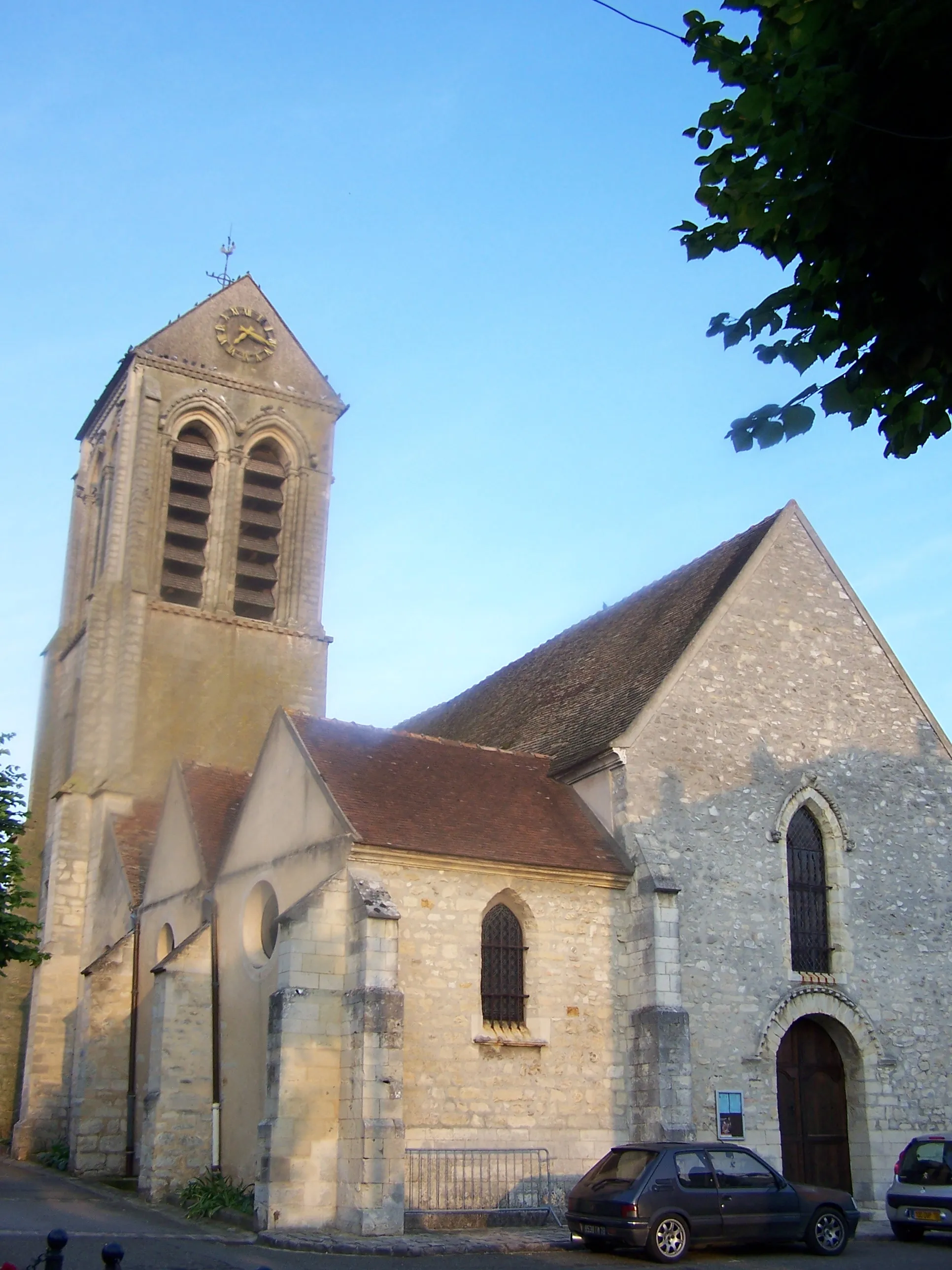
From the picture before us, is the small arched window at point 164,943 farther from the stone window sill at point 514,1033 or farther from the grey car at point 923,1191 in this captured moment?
the grey car at point 923,1191

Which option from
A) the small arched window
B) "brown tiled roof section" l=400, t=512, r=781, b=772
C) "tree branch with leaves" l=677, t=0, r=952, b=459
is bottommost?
the small arched window

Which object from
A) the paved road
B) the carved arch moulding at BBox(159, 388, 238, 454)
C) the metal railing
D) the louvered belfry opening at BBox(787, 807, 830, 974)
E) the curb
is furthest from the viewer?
the carved arch moulding at BBox(159, 388, 238, 454)

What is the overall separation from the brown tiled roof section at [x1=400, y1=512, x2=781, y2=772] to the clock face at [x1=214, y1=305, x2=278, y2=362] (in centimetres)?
1071

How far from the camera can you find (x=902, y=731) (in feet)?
68.5

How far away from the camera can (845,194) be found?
6.74 meters

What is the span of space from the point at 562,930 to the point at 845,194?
42.0 feet

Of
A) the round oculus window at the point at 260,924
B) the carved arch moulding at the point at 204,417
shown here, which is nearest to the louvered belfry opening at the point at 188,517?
the carved arch moulding at the point at 204,417

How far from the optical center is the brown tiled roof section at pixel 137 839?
24.9 meters

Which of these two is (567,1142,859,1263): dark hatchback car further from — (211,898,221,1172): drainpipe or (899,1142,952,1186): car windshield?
(211,898,221,1172): drainpipe

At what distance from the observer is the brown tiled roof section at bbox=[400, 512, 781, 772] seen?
66.4 ft

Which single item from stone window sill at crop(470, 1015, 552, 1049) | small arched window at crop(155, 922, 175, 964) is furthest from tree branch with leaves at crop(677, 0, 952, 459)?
small arched window at crop(155, 922, 175, 964)

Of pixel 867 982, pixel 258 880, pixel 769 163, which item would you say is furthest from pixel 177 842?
pixel 769 163

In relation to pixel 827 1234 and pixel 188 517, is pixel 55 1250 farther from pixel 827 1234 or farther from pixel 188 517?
pixel 188 517

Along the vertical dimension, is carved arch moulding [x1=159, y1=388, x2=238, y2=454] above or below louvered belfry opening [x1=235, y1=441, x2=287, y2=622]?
above
